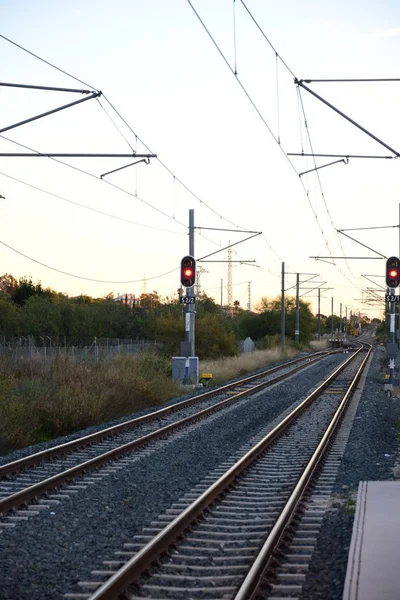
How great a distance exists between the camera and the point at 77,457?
51.4 ft

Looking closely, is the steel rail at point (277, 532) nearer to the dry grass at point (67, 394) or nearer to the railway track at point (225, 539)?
the railway track at point (225, 539)

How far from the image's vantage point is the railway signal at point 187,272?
100 feet

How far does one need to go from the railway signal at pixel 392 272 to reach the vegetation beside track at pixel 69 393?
→ 8.21 meters

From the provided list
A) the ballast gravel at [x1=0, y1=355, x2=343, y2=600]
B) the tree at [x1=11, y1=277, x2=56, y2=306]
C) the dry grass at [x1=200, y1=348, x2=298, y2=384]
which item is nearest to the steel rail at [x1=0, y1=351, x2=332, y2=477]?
the ballast gravel at [x1=0, y1=355, x2=343, y2=600]

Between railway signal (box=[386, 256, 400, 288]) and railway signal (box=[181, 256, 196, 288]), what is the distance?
649 centimetres

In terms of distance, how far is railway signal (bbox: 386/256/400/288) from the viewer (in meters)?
29.3

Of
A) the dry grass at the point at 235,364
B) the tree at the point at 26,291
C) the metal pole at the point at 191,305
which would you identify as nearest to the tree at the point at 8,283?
the tree at the point at 26,291

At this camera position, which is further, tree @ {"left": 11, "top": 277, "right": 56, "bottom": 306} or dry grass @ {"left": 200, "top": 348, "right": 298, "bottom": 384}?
tree @ {"left": 11, "top": 277, "right": 56, "bottom": 306}

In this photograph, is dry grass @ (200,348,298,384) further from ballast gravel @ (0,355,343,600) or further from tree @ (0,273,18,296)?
tree @ (0,273,18,296)

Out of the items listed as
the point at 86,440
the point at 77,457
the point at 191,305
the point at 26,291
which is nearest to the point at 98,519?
the point at 77,457

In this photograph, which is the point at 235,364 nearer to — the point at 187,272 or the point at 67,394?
the point at 187,272

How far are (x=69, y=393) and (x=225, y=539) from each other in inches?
514

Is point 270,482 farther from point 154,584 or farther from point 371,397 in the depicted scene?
point 371,397

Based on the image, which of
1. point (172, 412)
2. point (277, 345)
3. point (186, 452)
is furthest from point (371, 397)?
point (277, 345)
